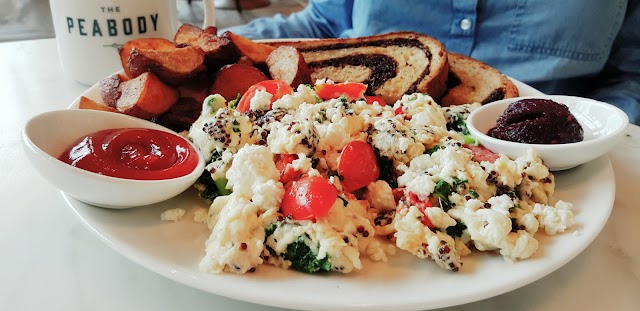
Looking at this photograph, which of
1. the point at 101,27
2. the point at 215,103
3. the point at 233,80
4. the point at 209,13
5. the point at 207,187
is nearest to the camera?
the point at 207,187

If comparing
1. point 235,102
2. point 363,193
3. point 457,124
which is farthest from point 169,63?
point 457,124

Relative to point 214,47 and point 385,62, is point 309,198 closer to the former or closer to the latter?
point 214,47

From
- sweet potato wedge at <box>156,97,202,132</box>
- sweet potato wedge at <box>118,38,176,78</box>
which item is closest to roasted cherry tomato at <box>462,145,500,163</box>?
sweet potato wedge at <box>156,97,202,132</box>

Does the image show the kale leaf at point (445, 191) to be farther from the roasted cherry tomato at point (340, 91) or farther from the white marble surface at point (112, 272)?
the roasted cherry tomato at point (340, 91)

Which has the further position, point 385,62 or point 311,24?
point 311,24

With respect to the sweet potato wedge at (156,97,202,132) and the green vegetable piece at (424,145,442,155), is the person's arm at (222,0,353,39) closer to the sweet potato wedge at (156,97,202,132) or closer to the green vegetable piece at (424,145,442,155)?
the sweet potato wedge at (156,97,202,132)

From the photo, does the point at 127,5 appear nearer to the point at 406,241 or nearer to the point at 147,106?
the point at 147,106

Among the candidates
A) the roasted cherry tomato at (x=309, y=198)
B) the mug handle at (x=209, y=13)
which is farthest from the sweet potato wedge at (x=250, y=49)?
the roasted cherry tomato at (x=309, y=198)
